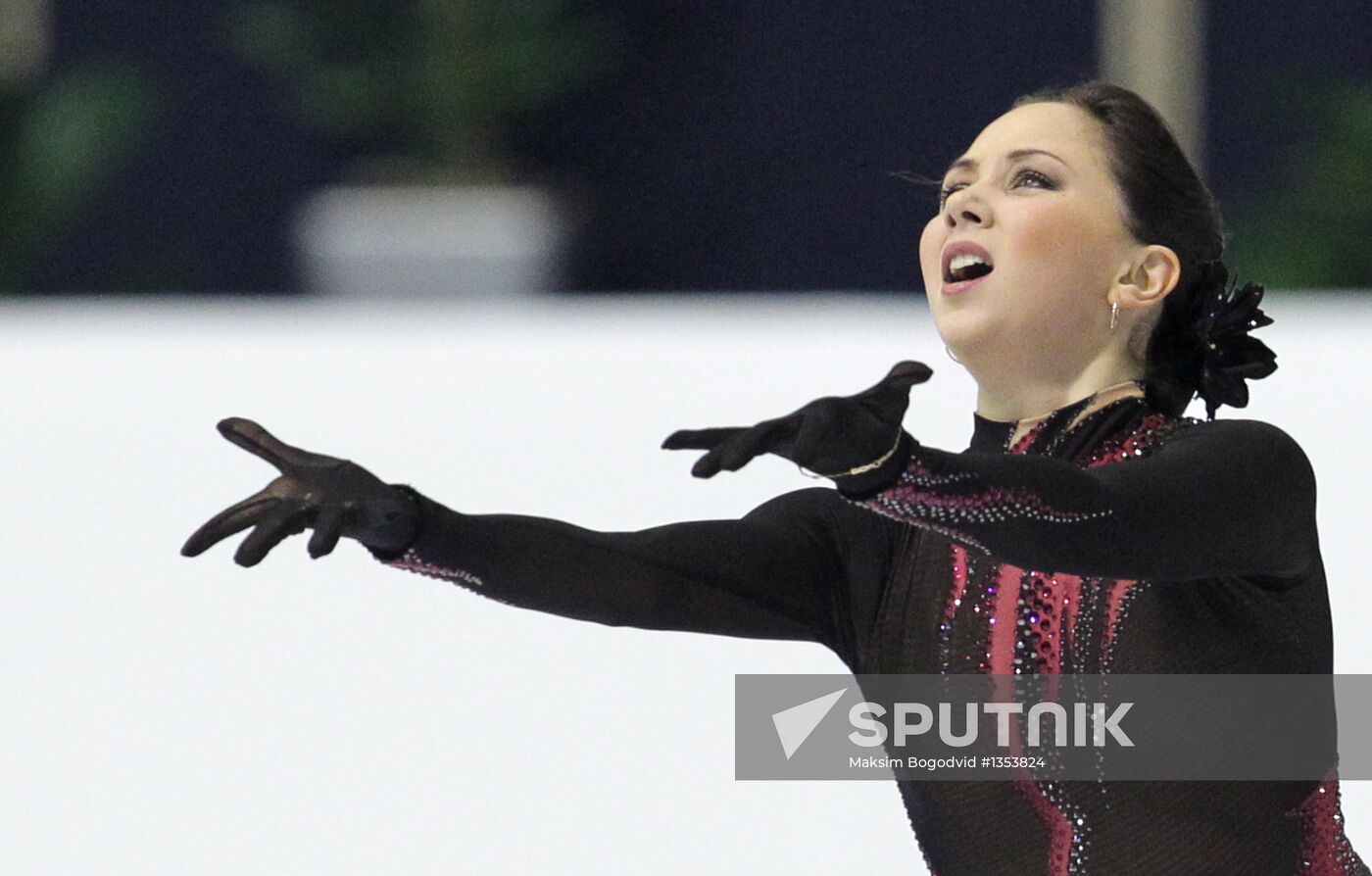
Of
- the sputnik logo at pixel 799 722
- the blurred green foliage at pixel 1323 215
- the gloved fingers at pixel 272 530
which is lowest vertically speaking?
the gloved fingers at pixel 272 530

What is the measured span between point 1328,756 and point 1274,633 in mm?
146

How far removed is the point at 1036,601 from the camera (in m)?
1.73

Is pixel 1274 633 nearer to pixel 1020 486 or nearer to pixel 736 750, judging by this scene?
pixel 1020 486

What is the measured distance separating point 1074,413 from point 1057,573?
213 mm

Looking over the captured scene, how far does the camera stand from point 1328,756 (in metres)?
1.78

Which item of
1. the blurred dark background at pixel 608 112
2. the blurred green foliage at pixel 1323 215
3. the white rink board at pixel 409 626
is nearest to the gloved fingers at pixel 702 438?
the white rink board at pixel 409 626

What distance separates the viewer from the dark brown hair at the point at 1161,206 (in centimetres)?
174

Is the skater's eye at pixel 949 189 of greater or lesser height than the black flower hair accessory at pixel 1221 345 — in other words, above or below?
above

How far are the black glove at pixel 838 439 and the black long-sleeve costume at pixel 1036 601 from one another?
0.75 feet

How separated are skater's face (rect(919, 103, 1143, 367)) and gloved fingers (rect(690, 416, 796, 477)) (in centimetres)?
41

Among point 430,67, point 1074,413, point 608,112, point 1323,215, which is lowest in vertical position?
point 1074,413

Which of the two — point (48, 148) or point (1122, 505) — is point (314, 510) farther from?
point (48, 148)

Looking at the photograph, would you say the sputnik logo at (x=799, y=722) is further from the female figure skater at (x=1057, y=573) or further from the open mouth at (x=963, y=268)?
the open mouth at (x=963, y=268)

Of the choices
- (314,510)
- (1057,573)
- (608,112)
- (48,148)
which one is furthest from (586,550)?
(608,112)
